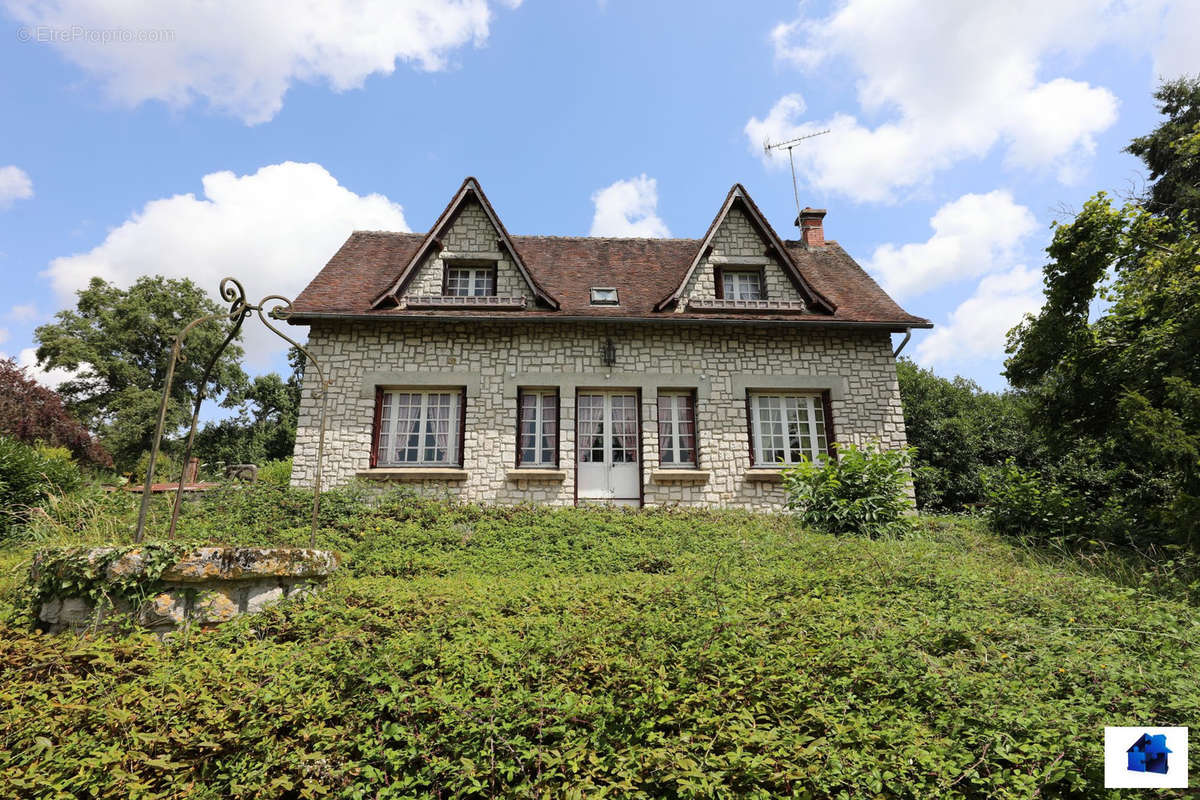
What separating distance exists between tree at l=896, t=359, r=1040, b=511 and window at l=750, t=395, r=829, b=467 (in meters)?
6.68

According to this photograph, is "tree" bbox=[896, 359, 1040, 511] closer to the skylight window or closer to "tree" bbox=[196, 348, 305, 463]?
the skylight window

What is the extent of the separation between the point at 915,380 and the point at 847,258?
Result: 25.7 ft

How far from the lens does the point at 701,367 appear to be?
36.5ft

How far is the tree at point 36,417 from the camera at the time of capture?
747 inches

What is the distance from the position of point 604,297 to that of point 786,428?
446 centimetres

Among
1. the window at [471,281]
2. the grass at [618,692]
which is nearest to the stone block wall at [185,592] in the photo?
the grass at [618,692]

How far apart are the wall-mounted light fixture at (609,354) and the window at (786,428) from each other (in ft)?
9.37

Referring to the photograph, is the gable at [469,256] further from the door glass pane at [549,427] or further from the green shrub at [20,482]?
the green shrub at [20,482]

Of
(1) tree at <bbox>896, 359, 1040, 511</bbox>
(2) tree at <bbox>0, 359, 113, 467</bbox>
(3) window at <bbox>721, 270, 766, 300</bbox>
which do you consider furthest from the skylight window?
(2) tree at <bbox>0, 359, 113, 467</bbox>

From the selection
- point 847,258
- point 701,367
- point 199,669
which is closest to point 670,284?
point 701,367

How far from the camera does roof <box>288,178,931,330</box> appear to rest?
10.9 metres

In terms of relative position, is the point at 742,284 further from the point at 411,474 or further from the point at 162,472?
the point at 162,472

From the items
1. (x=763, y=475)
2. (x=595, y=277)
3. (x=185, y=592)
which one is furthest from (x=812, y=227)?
(x=185, y=592)

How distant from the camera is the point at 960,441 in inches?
669
